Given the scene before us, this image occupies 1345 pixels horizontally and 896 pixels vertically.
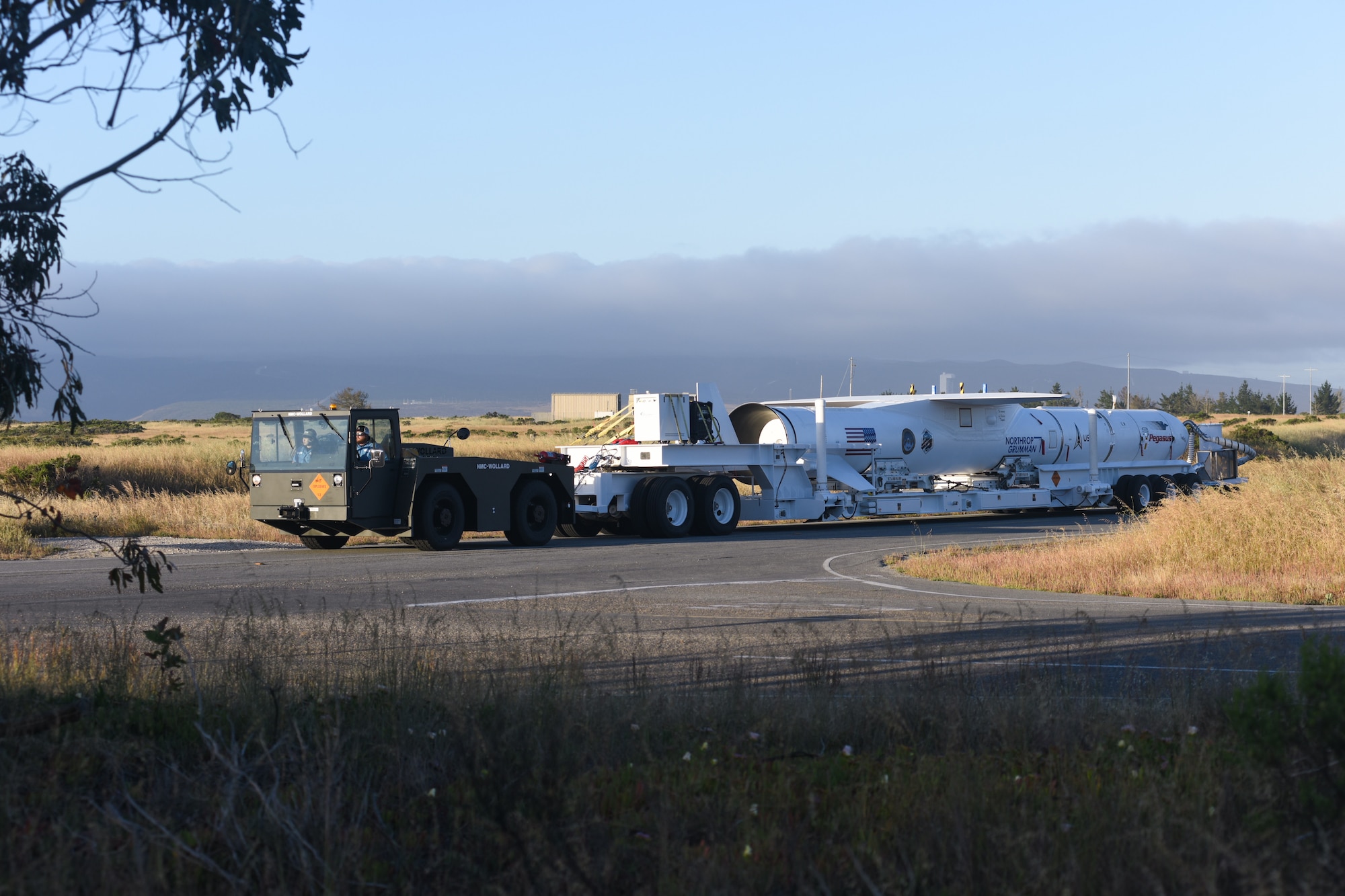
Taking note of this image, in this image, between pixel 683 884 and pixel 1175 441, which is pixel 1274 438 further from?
pixel 683 884

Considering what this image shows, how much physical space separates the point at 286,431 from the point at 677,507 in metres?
8.22

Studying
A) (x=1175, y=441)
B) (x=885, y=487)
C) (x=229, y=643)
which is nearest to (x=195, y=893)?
(x=229, y=643)

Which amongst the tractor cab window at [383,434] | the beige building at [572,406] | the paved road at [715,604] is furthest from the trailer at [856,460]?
the beige building at [572,406]

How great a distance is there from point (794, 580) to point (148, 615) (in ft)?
27.1

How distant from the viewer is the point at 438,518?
72.5 ft

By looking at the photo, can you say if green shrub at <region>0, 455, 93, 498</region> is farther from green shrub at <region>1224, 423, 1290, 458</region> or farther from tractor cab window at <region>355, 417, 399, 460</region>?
green shrub at <region>1224, 423, 1290, 458</region>

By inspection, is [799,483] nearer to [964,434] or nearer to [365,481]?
[964,434]

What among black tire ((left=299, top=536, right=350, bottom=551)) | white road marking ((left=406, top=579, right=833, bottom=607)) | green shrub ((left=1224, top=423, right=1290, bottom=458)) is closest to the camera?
white road marking ((left=406, top=579, right=833, bottom=607))

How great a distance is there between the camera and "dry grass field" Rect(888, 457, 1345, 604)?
1553 cm

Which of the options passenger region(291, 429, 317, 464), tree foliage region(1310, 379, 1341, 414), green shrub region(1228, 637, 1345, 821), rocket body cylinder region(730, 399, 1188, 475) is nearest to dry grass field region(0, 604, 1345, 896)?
green shrub region(1228, 637, 1345, 821)

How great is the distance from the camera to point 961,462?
31984mm

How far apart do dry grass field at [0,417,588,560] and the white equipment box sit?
3610 mm

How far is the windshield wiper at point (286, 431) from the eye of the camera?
21.2 metres

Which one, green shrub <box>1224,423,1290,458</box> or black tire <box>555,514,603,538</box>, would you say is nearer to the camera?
black tire <box>555,514,603,538</box>
